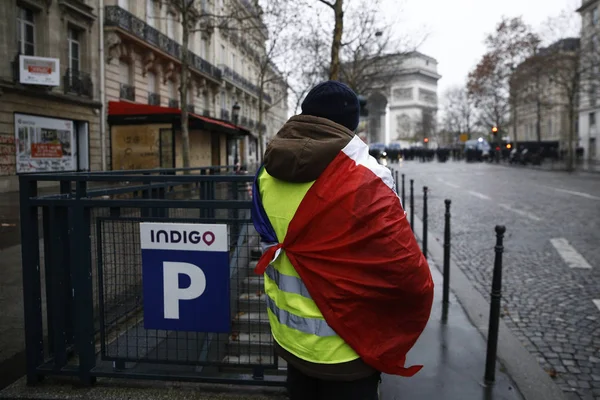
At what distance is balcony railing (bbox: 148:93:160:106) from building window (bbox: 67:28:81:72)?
6115 millimetres

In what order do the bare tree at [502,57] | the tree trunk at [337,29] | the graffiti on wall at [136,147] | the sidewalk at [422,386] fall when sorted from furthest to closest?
the bare tree at [502,57]
the graffiti on wall at [136,147]
the tree trunk at [337,29]
the sidewalk at [422,386]

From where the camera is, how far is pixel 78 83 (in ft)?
68.1

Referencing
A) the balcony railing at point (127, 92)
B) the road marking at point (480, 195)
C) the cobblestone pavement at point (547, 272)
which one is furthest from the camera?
the balcony railing at point (127, 92)

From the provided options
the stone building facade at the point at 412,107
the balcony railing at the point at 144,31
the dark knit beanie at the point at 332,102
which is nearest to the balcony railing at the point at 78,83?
the balcony railing at the point at 144,31

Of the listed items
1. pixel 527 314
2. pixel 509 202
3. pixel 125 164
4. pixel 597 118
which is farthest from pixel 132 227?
pixel 597 118

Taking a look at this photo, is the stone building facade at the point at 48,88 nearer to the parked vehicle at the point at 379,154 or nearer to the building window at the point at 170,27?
the building window at the point at 170,27

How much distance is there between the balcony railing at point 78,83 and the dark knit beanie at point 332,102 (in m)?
20.5

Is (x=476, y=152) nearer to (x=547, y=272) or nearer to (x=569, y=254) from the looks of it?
(x=569, y=254)

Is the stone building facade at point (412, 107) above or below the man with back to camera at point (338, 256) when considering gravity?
above

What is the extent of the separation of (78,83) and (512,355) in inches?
812

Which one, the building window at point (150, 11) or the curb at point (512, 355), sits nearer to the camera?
the curb at point (512, 355)

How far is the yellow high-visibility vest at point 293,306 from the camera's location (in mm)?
1823

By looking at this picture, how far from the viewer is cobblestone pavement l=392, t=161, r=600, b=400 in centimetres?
408

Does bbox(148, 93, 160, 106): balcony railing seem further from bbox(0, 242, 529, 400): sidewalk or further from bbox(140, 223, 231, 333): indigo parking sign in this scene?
bbox(140, 223, 231, 333): indigo parking sign
